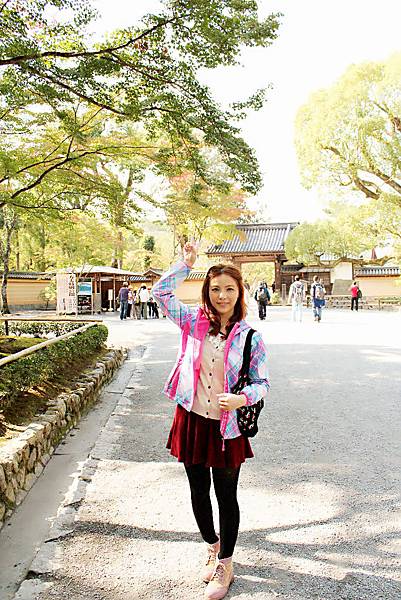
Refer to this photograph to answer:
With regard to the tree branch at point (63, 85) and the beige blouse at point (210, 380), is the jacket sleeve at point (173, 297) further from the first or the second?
the tree branch at point (63, 85)

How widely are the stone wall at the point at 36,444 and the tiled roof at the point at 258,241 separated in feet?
91.6

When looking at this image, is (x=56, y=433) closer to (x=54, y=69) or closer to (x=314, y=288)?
(x=54, y=69)

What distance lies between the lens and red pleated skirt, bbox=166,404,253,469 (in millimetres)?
2502

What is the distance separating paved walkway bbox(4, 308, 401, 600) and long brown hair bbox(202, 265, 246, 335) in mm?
1235

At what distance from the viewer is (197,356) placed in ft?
8.43

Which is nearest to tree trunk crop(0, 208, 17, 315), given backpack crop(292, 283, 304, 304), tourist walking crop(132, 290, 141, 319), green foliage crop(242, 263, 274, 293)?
tourist walking crop(132, 290, 141, 319)

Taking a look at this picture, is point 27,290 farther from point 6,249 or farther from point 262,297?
point 262,297

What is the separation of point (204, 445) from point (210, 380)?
30 cm

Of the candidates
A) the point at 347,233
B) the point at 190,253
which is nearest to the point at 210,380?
the point at 190,253

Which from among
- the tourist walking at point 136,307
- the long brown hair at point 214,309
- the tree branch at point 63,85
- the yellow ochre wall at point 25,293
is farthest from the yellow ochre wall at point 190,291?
the long brown hair at point 214,309

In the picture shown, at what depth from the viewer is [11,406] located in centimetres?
510

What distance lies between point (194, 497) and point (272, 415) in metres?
3.61

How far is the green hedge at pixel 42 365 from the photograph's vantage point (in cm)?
520

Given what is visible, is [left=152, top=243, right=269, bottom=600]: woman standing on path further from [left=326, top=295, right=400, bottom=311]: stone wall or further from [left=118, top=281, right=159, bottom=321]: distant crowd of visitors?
[left=326, top=295, right=400, bottom=311]: stone wall
